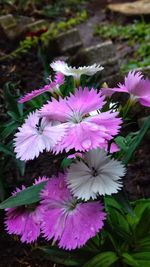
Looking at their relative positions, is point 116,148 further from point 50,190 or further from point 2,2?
point 2,2

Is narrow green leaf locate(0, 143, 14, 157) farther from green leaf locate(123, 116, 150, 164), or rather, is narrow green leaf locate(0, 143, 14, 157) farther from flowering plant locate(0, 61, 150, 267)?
green leaf locate(123, 116, 150, 164)

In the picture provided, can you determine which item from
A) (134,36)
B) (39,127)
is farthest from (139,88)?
(134,36)

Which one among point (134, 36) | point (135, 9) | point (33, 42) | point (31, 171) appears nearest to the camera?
point (31, 171)

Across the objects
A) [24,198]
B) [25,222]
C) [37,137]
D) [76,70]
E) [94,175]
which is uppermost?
[76,70]

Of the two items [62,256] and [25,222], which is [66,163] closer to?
[25,222]

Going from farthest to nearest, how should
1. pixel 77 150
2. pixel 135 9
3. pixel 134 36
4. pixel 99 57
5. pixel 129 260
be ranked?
pixel 135 9, pixel 134 36, pixel 99 57, pixel 129 260, pixel 77 150

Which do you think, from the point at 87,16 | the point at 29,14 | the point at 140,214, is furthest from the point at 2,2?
the point at 140,214

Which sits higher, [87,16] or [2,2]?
[2,2]
